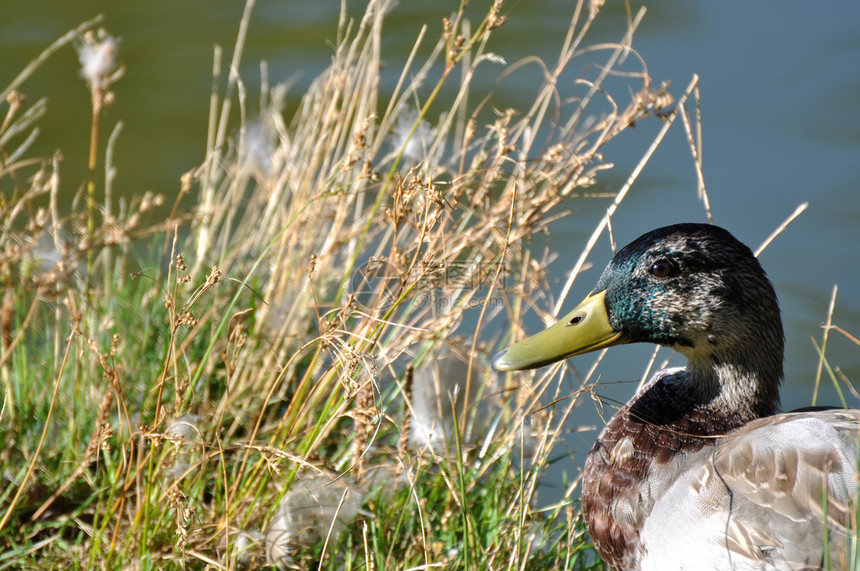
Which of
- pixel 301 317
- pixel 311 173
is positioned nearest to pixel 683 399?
pixel 301 317

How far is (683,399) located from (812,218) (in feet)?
10.4

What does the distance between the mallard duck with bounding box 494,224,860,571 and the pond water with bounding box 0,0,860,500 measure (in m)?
1.85

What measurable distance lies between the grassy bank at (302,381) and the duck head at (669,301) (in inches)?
6.0

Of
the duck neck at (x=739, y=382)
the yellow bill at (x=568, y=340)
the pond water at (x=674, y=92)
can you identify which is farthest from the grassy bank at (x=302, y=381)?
the pond water at (x=674, y=92)

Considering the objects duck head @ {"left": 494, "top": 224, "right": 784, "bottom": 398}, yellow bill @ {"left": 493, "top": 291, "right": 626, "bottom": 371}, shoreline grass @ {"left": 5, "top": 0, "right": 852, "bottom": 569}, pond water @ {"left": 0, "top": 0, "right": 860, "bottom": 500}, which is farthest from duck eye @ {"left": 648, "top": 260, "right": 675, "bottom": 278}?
pond water @ {"left": 0, "top": 0, "right": 860, "bottom": 500}

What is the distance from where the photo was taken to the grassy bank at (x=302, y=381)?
7.75 feet

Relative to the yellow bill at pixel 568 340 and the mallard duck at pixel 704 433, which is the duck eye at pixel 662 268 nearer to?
the mallard duck at pixel 704 433

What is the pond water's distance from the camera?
519 cm

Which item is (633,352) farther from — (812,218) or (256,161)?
(256,161)

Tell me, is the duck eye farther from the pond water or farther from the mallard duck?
the pond water

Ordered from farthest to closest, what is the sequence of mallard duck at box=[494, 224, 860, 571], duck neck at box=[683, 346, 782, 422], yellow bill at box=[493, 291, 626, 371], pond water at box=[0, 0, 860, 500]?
pond water at box=[0, 0, 860, 500] < duck neck at box=[683, 346, 782, 422] < yellow bill at box=[493, 291, 626, 371] < mallard duck at box=[494, 224, 860, 571]

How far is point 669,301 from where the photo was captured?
2.50 meters

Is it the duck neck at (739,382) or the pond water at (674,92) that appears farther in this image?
the pond water at (674,92)

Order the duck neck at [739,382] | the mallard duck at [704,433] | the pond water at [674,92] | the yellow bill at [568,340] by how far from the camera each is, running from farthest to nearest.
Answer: the pond water at [674,92] → the duck neck at [739,382] → the yellow bill at [568,340] → the mallard duck at [704,433]
